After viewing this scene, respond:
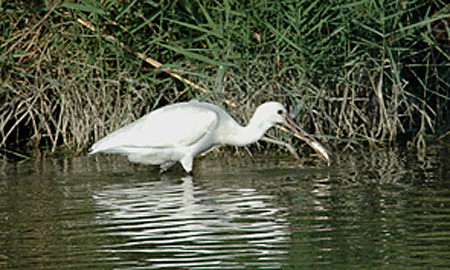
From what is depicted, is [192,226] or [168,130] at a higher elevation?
[168,130]

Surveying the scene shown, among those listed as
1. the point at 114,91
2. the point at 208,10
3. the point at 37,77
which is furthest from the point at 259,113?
the point at 37,77

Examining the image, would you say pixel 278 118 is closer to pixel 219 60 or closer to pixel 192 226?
pixel 219 60

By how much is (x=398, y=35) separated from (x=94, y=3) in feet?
10.3

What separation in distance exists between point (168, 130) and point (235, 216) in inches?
104

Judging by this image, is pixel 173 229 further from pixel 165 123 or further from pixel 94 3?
pixel 94 3

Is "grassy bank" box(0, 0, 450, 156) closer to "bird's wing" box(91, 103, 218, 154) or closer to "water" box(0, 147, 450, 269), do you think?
"bird's wing" box(91, 103, 218, 154)

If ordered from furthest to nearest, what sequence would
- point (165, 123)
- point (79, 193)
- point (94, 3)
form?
1. point (94, 3)
2. point (165, 123)
3. point (79, 193)

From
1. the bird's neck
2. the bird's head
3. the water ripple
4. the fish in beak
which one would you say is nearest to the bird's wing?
the bird's neck

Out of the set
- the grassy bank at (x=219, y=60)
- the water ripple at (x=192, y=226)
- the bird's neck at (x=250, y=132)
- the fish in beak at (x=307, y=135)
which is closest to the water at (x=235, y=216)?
the water ripple at (x=192, y=226)

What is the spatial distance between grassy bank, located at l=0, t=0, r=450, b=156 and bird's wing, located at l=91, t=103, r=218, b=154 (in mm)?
753

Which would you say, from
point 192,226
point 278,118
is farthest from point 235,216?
point 278,118

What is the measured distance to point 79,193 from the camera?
7.07 m

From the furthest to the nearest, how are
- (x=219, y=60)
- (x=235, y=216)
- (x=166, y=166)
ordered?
(x=219, y=60) → (x=166, y=166) → (x=235, y=216)

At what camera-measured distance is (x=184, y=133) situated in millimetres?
8242
